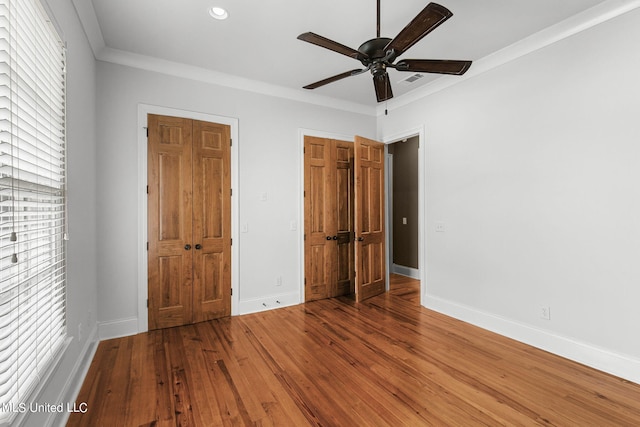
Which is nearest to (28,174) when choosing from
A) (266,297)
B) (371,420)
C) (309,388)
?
(309,388)

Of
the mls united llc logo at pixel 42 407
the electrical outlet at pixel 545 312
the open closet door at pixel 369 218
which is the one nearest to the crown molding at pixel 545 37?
the open closet door at pixel 369 218

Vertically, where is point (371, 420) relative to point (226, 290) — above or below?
below

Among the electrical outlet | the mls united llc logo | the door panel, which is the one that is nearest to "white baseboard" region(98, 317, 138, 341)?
the mls united llc logo

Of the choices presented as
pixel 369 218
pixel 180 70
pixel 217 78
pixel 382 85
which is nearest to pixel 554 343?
pixel 369 218

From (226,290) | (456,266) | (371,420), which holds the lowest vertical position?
(371,420)

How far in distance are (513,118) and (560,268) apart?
154 centimetres

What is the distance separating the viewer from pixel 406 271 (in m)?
6.01

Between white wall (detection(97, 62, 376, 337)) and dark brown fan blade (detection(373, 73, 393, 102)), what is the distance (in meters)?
1.78

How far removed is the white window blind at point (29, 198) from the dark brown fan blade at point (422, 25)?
1.86 m

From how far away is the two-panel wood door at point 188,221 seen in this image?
3.29 metres

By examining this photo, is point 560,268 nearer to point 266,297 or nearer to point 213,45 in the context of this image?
point 266,297

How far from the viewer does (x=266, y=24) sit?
2.69 metres

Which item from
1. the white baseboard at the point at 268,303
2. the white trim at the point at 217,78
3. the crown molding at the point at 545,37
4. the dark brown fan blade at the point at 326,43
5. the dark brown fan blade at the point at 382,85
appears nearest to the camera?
the dark brown fan blade at the point at 326,43

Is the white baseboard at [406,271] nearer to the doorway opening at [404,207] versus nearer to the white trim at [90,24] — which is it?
the doorway opening at [404,207]
